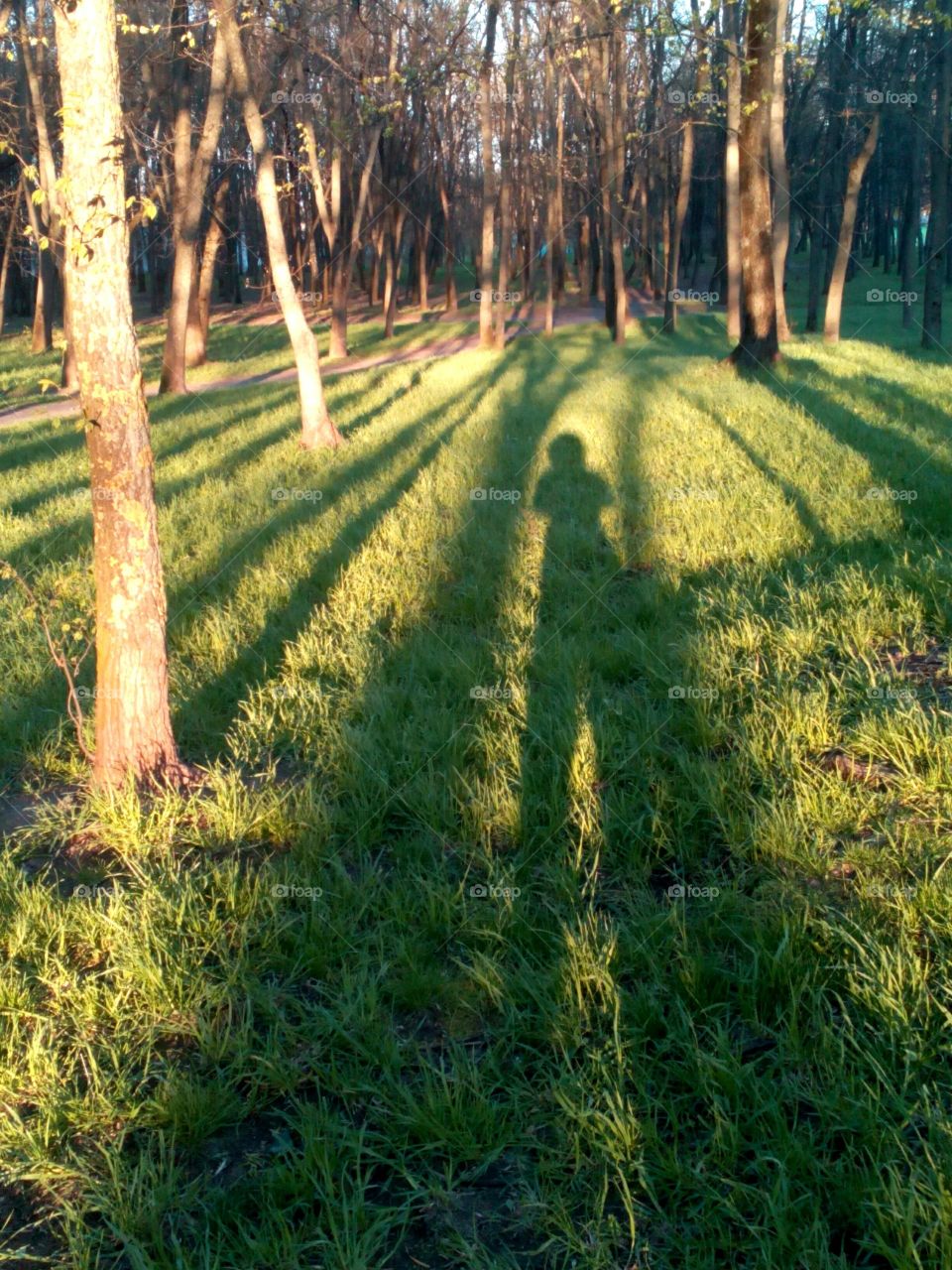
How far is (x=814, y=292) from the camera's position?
101ft

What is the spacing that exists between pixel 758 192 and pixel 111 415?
13.6 meters

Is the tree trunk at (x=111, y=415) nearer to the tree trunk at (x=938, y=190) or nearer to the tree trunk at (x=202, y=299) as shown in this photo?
the tree trunk at (x=938, y=190)

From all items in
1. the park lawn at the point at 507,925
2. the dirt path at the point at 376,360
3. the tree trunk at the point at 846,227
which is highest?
the tree trunk at the point at 846,227

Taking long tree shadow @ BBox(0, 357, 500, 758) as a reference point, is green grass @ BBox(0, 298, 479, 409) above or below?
above

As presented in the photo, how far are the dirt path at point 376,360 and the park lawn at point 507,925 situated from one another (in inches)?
352

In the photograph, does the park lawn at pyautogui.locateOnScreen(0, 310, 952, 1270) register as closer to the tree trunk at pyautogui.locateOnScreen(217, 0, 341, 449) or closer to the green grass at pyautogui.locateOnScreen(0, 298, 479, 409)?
the tree trunk at pyautogui.locateOnScreen(217, 0, 341, 449)

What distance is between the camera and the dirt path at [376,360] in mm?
20052

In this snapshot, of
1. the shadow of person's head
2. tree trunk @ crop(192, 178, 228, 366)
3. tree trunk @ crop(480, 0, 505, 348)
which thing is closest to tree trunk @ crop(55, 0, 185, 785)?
the shadow of person's head

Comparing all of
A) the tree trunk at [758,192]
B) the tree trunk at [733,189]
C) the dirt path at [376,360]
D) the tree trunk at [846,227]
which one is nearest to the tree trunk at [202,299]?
the dirt path at [376,360]

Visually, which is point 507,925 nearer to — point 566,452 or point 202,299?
point 566,452

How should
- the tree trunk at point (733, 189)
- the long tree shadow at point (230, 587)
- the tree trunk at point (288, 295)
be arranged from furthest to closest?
the tree trunk at point (733, 189), the tree trunk at point (288, 295), the long tree shadow at point (230, 587)

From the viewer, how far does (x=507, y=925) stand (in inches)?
129

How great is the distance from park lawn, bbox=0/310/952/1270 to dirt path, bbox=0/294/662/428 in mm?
8939

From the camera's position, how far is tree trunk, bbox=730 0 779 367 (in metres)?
14.9
